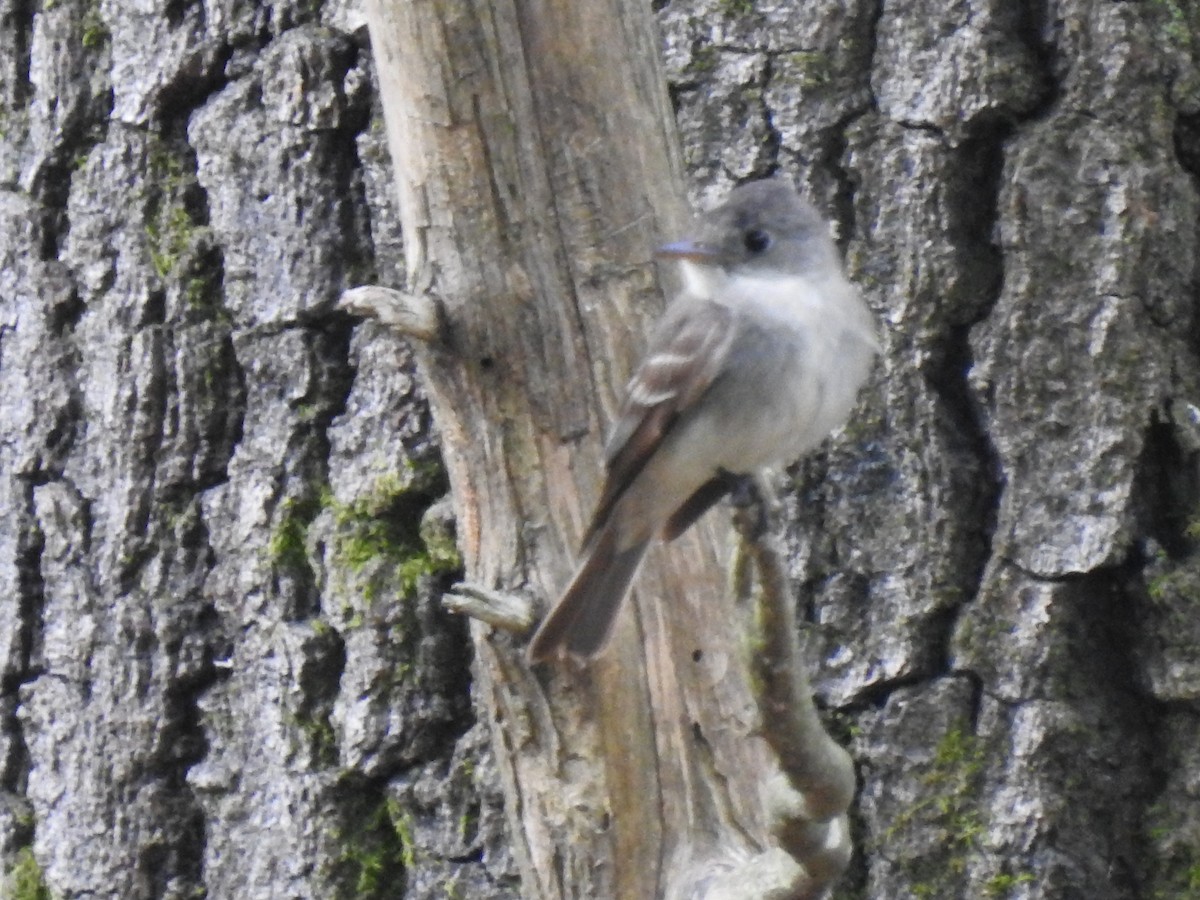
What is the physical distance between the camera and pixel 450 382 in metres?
2.98

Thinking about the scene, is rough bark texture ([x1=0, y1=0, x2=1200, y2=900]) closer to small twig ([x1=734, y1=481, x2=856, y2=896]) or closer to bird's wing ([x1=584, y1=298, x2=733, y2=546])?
bird's wing ([x1=584, y1=298, x2=733, y2=546])

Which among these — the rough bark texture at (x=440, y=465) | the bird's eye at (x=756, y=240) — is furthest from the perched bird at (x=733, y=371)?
the rough bark texture at (x=440, y=465)

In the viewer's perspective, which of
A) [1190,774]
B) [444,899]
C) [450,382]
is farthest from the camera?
[444,899]

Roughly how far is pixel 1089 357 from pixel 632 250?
847mm

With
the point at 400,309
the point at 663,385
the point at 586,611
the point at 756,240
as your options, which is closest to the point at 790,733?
the point at 586,611

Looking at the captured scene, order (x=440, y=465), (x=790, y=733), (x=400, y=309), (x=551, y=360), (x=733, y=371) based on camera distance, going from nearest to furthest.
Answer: (x=790, y=733) → (x=400, y=309) → (x=551, y=360) → (x=733, y=371) → (x=440, y=465)

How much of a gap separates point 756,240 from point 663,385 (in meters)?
0.41

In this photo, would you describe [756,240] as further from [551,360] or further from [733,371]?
[551,360]

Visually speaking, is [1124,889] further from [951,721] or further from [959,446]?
[959,446]

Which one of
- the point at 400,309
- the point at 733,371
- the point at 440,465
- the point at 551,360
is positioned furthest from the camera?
the point at 440,465

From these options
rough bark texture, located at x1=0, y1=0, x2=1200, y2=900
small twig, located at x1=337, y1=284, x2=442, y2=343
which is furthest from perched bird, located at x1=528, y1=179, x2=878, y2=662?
small twig, located at x1=337, y1=284, x2=442, y2=343

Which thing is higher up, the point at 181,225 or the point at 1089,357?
the point at 181,225

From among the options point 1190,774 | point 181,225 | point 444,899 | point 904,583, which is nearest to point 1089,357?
point 904,583

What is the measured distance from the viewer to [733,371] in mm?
3191
